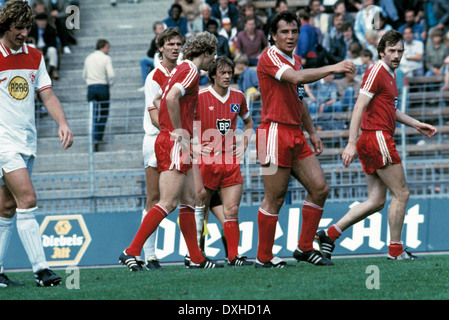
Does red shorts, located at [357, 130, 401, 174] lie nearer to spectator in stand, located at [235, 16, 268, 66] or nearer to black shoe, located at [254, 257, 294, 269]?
black shoe, located at [254, 257, 294, 269]

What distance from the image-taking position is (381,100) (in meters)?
9.27

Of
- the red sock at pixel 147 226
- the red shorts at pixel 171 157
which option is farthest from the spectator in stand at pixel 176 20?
the red sock at pixel 147 226

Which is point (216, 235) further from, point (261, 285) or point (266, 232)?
point (261, 285)

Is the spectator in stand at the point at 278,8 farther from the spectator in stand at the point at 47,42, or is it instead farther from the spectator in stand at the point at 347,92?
the spectator in stand at the point at 47,42

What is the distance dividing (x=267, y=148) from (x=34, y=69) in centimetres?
237

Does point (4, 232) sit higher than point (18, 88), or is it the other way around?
point (18, 88)

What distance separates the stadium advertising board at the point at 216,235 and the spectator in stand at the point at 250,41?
531 cm

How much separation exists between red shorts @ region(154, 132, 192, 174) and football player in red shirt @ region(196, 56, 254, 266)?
1243 millimetres

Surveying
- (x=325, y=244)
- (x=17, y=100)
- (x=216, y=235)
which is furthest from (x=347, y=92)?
(x=17, y=100)

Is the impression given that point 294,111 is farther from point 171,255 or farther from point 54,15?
point 54,15

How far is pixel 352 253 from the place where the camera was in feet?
39.7

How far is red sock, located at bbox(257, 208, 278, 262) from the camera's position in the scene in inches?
322

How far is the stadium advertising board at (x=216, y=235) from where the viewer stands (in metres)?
12.2

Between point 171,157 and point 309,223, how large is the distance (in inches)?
62.0
